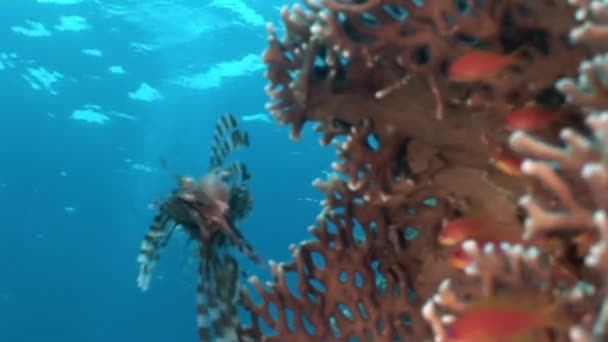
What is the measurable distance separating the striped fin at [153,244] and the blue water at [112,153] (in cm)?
1118

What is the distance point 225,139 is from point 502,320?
219 centimetres

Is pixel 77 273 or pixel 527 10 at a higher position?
pixel 77 273

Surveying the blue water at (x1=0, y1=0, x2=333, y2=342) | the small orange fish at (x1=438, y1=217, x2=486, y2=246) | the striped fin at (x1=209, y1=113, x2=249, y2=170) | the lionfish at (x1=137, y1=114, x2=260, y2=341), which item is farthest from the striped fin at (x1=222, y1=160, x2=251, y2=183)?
the blue water at (x1=0, y1=0, x2=333, y2=342)

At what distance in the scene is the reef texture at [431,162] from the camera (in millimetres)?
2021

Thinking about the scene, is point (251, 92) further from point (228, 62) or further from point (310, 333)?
point (310, 333)

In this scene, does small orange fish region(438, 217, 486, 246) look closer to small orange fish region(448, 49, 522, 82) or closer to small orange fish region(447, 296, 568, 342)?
small orange fish region(448, 49, 522, 82)

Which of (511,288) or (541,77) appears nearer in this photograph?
(511,288)

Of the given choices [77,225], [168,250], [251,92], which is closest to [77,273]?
[77,225]

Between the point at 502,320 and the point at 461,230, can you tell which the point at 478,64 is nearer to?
the point at 461,230

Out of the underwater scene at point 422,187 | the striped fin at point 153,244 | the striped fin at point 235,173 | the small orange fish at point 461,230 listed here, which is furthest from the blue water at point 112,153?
the small orange fish at point 461,230

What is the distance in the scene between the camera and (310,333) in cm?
369

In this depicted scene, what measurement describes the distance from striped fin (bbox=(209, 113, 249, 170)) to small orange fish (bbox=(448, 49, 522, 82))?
1.48 metres

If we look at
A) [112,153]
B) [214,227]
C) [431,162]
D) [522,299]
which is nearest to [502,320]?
[522,299]

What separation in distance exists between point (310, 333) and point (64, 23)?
16589 mm
